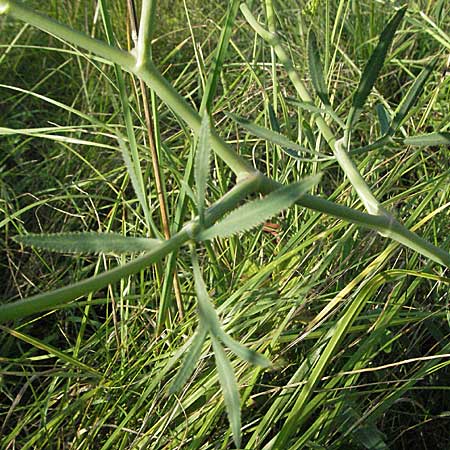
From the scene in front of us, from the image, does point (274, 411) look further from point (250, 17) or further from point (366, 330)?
point (250, 17)

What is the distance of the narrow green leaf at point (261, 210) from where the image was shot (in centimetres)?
54

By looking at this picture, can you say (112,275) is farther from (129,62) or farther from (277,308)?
(277,308)

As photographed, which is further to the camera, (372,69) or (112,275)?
(372,69)

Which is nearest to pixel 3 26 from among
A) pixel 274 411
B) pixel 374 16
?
pixel 374 16

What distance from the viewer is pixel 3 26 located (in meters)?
2.12

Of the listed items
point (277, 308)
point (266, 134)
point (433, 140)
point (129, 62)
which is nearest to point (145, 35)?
point (129, 62)

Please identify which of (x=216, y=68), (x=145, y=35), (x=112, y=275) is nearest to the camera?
(x=112, y=275)

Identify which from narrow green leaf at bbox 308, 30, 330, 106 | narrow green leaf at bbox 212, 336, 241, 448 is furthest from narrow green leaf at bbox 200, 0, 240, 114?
narrow green leaf at bbox 212, 336, 241, 448

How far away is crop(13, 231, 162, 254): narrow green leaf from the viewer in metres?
0.53

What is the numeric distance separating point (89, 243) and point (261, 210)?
12 cm

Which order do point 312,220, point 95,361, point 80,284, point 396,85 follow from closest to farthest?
point 80,284, point 312,220, point 95,361, point 396,85

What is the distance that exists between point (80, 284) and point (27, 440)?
702 mm

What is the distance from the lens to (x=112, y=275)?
0.52 meters

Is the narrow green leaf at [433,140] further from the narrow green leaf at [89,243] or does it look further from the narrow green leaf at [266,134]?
the narrow green leaf at [89,243]
